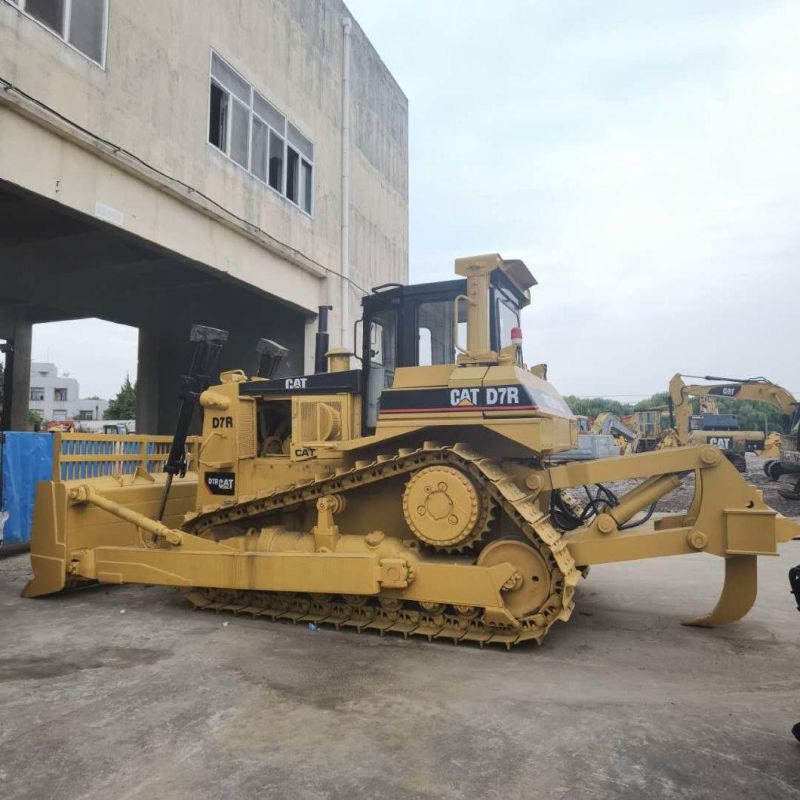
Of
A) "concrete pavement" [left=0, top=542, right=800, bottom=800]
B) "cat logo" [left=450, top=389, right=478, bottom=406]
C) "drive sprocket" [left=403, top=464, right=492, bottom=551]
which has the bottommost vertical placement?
"concrete pavement" [left=0, top=542, right=800, bottom=800]

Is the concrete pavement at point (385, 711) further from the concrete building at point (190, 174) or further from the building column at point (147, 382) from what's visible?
the building column at point (147, 382)

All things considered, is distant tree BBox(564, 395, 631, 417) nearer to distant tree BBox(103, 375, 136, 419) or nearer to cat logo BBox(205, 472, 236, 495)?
distant tree BBox(103, 375, 136, 419)

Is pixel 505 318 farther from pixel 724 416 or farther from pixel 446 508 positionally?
pixel 724 416

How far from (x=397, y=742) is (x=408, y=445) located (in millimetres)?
2637

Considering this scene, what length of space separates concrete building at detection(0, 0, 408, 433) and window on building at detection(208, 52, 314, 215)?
4 centimetres

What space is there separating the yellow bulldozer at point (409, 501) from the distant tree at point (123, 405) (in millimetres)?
56840

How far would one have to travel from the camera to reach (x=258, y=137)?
1187 cm

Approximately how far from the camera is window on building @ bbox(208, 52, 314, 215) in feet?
35.8

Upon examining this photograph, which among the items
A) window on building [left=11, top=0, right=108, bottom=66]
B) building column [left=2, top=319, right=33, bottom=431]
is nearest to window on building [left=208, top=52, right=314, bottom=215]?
window on building [left=11, top=0, right=108, bottom=66]

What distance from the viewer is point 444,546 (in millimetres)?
5043

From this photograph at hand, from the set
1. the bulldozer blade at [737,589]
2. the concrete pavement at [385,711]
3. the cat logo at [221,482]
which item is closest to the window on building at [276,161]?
the cat logo at [221,482]

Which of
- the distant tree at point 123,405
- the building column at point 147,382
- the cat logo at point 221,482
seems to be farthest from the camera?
the distant tree at point 123,405

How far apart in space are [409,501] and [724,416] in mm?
23893

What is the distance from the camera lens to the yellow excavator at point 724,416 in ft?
64.9
